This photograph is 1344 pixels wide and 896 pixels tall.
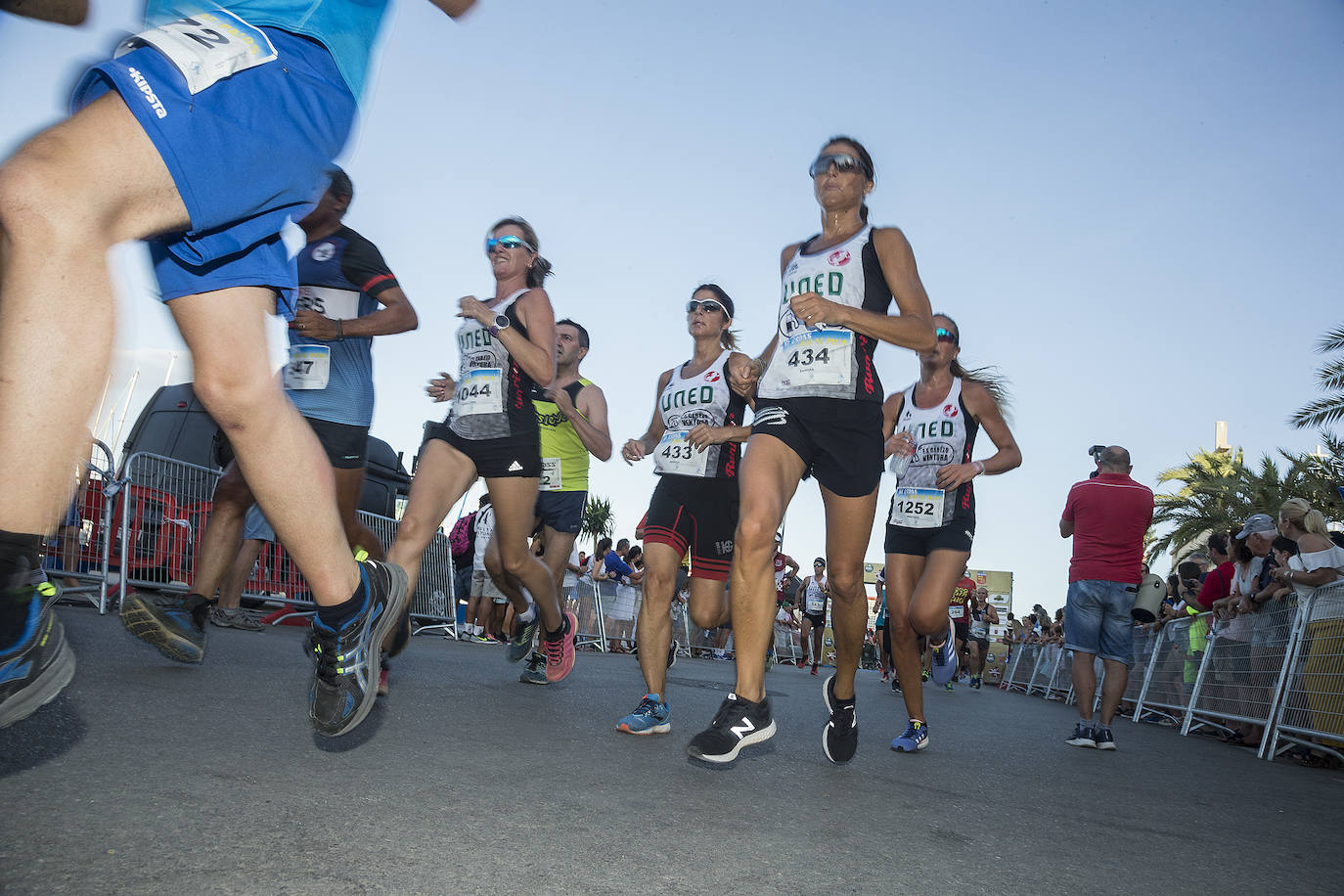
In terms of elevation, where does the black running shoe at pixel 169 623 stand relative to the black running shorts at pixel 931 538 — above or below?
below

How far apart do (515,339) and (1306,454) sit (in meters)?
20.7

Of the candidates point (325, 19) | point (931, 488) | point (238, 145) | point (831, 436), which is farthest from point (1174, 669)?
point (238, 145)

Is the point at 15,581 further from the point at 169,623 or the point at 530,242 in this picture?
the point at 530,242

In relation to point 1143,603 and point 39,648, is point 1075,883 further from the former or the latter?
point 1143,603

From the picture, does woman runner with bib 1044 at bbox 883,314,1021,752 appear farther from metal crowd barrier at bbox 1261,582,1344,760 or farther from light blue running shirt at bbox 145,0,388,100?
light blue running shirt at bbox 145,0,388,100

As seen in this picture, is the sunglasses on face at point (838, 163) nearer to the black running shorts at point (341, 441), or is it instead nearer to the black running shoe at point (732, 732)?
the black running shoe at point (732, 732)

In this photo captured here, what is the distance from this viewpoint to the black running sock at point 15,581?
4.92ft

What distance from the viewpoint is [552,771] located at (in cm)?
299

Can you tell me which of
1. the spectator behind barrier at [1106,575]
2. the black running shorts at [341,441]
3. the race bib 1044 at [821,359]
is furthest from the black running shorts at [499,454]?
the spectator behind barrier at [1106,575]

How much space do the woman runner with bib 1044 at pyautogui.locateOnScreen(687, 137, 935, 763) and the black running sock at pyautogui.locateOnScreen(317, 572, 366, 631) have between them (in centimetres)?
156

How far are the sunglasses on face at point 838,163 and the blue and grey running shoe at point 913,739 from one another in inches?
108

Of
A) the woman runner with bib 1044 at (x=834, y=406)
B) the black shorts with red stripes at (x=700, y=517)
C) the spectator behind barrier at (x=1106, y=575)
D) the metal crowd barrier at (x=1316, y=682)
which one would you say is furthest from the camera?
the spectator behind barrier at (x=1106, y=575)

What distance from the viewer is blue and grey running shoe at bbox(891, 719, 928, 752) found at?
15.8 ft

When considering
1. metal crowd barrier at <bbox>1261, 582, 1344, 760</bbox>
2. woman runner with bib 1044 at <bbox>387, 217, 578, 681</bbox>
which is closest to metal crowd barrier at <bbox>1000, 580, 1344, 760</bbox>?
metal crowd barrier at <bbox>1261, 582, 1344, 760</bbox>
